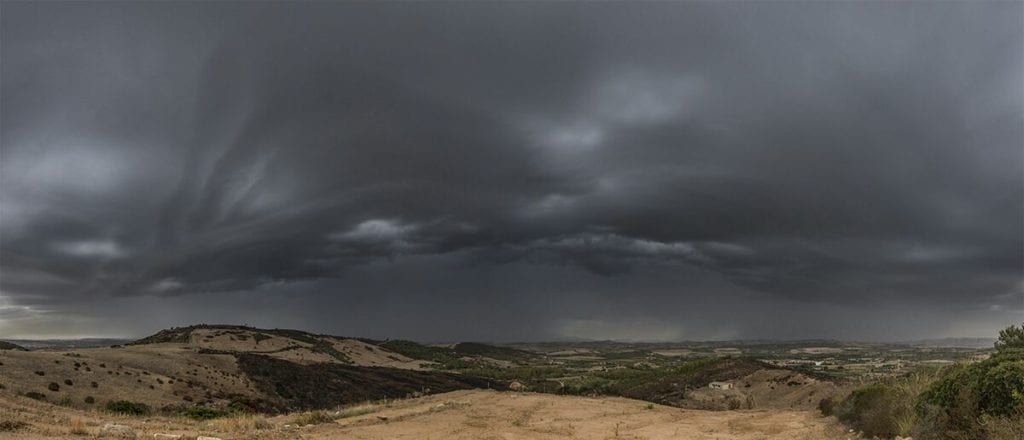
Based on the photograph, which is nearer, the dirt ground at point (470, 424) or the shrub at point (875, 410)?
the dirt ground at point (470, 424)

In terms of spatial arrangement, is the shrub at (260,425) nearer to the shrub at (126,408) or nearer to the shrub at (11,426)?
the shrub at (11,426)

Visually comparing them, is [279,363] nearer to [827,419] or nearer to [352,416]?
[352,416]

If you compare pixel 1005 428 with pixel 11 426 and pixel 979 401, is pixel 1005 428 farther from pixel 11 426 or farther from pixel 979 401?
pixel 11 426

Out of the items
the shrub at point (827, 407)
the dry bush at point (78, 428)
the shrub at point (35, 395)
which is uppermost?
the dry bush at point (78, 428)

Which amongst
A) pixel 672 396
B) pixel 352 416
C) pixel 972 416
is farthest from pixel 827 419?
pixel 672 396

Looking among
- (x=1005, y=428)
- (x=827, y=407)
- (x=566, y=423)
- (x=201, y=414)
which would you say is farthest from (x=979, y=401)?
(x=201, y=414)

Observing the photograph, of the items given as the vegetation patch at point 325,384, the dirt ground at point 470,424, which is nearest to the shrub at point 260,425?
the dirt ground at point 470,424

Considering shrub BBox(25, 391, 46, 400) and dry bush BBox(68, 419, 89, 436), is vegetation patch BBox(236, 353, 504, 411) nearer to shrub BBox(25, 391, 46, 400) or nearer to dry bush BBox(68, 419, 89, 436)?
shrub BBox(25, 391, 46, 400)
